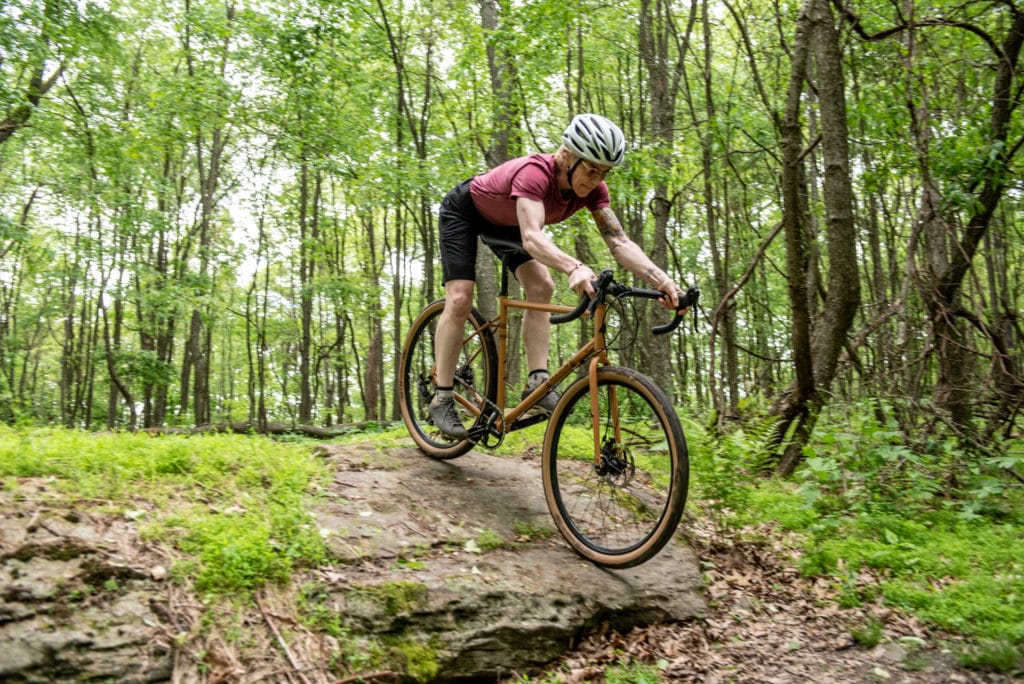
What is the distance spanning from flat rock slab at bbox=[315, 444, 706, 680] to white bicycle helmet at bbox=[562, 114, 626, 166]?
231cm

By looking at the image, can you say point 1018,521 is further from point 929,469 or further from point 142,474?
point 142,474

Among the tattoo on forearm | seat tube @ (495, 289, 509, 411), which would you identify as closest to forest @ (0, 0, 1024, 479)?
the tattoo on forearm

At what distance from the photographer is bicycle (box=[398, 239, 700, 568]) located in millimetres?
3471

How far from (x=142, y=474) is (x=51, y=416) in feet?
99.9

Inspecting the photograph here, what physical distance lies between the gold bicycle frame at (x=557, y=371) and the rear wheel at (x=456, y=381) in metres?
0.05

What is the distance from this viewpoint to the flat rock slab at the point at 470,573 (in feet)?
10.3

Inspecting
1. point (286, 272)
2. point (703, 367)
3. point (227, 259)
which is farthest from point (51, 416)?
point (703, 367)

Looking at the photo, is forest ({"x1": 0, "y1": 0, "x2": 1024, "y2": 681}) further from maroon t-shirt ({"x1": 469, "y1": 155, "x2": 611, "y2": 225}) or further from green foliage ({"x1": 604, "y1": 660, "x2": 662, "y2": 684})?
green foliage ({"x1": 604, "y1": 660, "x2": 662, "y2": 684})

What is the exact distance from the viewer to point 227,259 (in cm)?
1980

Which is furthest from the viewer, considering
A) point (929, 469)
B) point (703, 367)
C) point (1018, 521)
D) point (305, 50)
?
point (703, 367)

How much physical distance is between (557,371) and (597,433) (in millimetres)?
427

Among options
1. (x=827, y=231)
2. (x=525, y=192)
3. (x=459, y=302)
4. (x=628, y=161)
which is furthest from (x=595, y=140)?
(x=628, y=161)

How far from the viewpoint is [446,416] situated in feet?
15.1

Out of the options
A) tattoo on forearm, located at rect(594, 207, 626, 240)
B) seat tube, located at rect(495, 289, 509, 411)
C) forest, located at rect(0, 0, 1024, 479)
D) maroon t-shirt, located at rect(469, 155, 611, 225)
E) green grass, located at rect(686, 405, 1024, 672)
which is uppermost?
forest, located at rect(0, 0, 1024, 479)
